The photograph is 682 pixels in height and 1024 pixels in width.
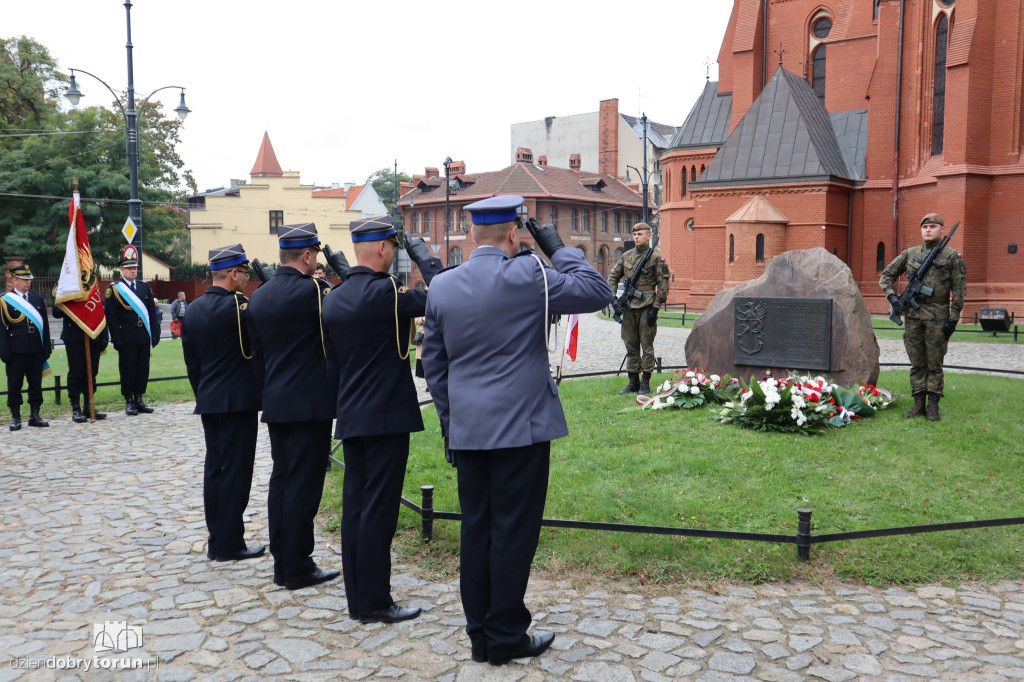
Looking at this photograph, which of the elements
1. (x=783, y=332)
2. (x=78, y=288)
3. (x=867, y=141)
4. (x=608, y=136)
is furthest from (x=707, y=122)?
(x=78, y=288)

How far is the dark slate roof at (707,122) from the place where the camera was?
42000 millimetres

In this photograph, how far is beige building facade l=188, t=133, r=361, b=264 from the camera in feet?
181

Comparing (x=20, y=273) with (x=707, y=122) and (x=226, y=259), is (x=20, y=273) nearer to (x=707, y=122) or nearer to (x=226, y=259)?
(x=226, y=259)

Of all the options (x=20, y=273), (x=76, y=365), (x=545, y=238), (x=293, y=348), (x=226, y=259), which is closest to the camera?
(x=545, y=238)

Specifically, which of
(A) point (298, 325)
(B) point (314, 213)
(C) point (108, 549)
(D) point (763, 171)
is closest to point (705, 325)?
(A) point (298, 325)

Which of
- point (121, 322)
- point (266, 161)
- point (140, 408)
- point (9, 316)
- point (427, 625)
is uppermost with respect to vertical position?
point (266, 161)

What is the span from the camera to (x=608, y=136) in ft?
234

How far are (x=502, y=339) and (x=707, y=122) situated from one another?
4211cm

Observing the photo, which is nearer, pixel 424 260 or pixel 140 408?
pixel 424 260

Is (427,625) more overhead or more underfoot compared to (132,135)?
more underfoot

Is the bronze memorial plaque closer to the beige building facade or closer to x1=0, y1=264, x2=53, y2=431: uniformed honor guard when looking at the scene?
x1=0, y1=264, x2=53, y2=431: uniformed honor guard

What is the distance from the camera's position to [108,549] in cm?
548
